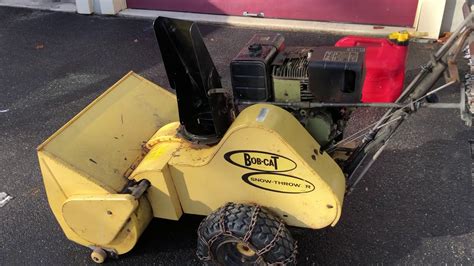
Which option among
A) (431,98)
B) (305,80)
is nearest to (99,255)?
(305,80)

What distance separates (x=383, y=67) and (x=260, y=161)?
1.18m

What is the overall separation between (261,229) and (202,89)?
0.80 m

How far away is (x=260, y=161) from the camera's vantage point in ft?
7.33

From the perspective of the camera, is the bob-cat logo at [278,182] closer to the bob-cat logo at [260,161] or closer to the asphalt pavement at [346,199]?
the bob-cat logo at [260,161]

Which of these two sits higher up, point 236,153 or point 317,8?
point 236,153

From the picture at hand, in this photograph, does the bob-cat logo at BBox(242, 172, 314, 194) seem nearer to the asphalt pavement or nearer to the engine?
the engine

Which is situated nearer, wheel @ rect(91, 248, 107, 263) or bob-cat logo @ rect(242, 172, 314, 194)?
bob-cat logo @ rect(242, 172, 314, 194)

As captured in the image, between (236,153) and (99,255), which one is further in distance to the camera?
(99,255)

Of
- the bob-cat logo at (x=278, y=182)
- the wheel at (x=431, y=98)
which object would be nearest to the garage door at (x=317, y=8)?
the wheel at (x=431, y=98)

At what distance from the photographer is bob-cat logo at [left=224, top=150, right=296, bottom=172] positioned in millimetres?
2203

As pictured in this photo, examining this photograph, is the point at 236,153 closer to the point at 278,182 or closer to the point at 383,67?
the point at 278,182

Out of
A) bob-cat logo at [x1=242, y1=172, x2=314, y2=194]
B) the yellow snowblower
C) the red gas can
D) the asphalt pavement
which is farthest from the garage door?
bob-cat logo at [x1=242, y1=172, x2=314, y2=194]

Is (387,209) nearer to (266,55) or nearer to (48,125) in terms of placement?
(266,55)

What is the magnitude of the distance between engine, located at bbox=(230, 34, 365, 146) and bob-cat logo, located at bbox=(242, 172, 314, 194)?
388 millimetres
